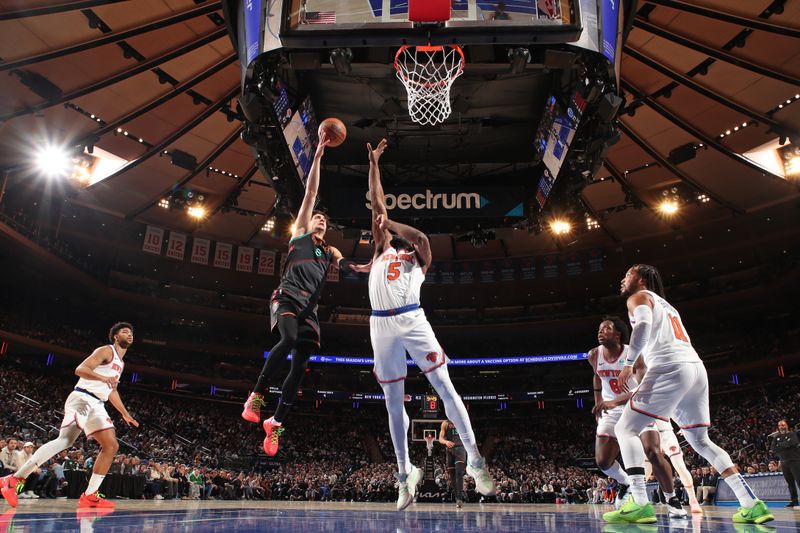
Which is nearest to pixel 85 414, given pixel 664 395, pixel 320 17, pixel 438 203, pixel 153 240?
pixel 320 17

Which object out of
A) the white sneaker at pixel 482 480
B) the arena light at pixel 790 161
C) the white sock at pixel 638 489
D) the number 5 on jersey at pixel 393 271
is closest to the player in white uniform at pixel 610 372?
the white sock at pixel 638 489

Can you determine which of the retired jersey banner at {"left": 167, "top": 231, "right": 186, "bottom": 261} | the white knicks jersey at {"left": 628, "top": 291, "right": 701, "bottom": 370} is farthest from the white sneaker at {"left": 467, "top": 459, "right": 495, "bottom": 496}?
the retired jersey banner at {"left": 167, "top": 231, "right": 186, "bottom": 261}

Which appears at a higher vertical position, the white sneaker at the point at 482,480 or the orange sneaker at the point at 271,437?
the orange sneaker at the point at 271,437

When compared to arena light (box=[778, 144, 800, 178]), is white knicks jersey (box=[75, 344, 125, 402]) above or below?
below

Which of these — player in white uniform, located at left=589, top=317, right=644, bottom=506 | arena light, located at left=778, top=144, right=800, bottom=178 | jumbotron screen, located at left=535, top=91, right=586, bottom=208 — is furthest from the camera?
arena light, located at left=778, top=144, right=800, bottom=178

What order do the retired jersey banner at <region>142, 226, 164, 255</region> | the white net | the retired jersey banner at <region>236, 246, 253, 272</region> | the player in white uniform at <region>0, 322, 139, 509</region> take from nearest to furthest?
1. the player in white uniform at <region>0, 322, 139, 509</region>
2. the white net
3. the retired jersey banner at <region>142, 226, 164, 255</region>
4. the retired jersey banner at <region>236, 246, 253, 272</region>

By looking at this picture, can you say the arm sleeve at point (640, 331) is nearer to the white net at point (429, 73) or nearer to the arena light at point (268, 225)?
the white net at point (429, 73)

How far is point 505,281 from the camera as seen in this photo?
109ft

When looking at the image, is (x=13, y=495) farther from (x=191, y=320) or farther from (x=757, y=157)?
(x=191, y=320)

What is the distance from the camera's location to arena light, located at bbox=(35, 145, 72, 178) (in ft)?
60.2

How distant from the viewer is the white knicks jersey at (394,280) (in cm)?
543

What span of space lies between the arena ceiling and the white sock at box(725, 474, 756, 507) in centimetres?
750

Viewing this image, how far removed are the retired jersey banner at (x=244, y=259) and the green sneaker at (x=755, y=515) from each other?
26702 millimetres

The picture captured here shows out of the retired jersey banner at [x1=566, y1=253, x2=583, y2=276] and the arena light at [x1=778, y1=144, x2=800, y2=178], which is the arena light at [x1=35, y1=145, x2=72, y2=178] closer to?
the arena light at [x1=778, y1=144, x2=800, y2=178]
